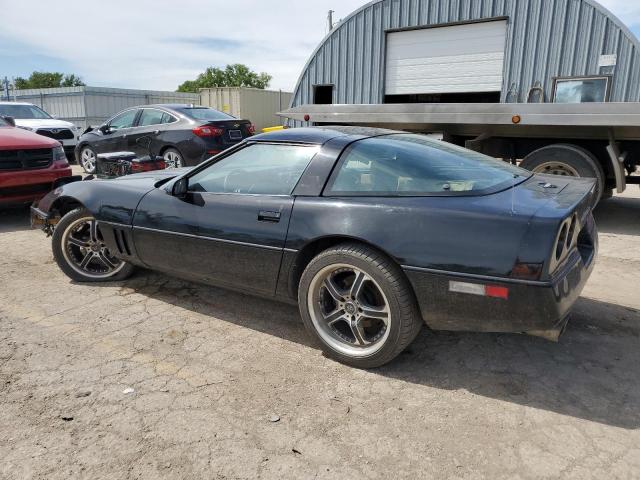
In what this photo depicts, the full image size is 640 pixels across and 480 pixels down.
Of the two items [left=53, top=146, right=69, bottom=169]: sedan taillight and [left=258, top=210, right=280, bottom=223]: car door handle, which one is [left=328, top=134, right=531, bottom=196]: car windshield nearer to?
[left=258, top=210, right=280, bottom=223]: car door handle

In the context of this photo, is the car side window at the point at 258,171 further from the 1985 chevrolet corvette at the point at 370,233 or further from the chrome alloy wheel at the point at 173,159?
the chrome alloy wheel at the point at 173,159

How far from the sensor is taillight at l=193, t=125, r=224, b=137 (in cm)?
860

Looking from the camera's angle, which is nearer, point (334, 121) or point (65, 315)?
point (65, 315)

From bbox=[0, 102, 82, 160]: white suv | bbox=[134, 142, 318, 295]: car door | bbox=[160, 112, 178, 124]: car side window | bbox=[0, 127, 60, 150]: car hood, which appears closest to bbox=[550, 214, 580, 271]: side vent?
bbox=[134, 142, 318, 295]: car door

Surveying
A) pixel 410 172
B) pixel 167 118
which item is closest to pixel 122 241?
pixel 410 172

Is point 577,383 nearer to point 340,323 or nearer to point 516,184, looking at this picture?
point 516,184

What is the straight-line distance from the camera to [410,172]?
2.79m

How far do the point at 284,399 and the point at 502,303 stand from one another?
121 cm

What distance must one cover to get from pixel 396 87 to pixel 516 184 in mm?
11511

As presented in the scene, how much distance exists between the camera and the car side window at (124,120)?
9.60m

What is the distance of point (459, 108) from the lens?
6.96 metres

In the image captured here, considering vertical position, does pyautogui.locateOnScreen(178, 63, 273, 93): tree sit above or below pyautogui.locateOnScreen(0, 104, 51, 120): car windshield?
above

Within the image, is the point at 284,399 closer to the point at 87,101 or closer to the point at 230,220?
the point at 230,220

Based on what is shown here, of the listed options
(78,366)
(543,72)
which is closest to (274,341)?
(78,366)
